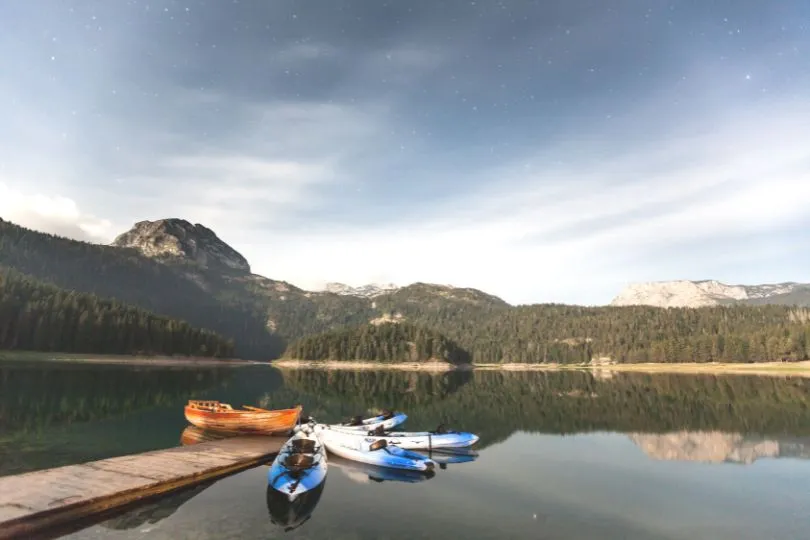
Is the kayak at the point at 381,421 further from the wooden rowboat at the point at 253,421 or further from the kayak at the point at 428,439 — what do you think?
the wooden rowboat at the point at 253,421

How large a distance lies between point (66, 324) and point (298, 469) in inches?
7446

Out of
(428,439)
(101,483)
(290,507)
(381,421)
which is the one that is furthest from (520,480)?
(101,483)

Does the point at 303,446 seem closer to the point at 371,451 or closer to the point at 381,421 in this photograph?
the point at 371,451

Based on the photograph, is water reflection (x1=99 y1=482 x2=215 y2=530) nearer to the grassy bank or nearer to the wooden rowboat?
the wooden rowboat

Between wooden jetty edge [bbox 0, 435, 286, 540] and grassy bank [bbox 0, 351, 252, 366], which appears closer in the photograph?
wooden jetty edge [bbox 0, 435, 286, 540]

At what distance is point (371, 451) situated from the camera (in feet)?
118

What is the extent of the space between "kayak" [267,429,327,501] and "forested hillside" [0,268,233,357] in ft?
599

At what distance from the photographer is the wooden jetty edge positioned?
20609mm

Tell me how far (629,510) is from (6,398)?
81.4 meters

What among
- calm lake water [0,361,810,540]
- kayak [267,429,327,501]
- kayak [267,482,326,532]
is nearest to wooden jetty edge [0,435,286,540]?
calm lake water [0,361,810,540]

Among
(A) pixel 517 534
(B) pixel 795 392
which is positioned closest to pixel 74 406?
(A) pixel 517 534

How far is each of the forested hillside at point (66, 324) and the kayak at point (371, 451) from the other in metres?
177

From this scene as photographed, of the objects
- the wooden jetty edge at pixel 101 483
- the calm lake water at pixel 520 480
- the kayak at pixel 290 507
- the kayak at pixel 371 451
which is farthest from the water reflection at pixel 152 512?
the kayak at pixel 371 451

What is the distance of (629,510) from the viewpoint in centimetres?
2597
